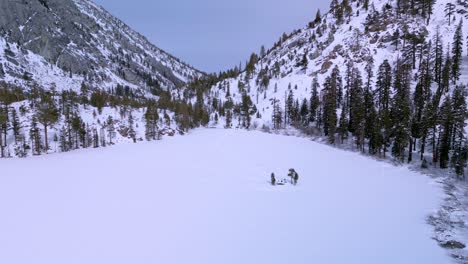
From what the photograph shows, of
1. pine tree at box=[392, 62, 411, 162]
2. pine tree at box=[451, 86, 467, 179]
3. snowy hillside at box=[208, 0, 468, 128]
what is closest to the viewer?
pine tree at box=[451, 86, 467, 179]

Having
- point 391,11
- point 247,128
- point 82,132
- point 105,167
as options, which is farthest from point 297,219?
point 391,11

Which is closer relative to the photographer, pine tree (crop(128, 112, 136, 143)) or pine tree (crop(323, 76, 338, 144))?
pine tree (crop(323, 76, 338, 144))

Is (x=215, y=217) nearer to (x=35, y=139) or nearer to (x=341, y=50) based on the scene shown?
(x=35, y=139)

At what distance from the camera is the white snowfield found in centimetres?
1575

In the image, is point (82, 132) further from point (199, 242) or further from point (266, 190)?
point (199, 242)

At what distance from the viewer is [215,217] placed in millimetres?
20984

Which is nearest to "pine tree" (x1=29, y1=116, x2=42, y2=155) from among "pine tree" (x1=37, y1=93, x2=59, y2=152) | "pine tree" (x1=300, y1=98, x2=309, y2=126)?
"pine tree" (x1=37, y1=93, x2=59, y2=152)

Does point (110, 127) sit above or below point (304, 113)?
below

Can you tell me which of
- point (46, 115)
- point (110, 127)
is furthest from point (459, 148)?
point (46, 115)

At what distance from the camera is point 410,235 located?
18406 millimetres

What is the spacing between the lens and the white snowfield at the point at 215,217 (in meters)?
15.8

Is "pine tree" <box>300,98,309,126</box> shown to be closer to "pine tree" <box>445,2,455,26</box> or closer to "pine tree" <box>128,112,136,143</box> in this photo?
"pine tree" <box>128,112,136,143</box>

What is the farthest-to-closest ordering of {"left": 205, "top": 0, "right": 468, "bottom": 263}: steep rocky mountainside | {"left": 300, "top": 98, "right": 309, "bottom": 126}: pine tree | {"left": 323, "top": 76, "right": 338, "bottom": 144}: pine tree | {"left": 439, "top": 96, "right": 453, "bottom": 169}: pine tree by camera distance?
1. {"left": 300, "top": 98, "right": 309, "bottom": 126}: pine tree
2. {"left": 323, "top": 76, "right": 338, "bottom": 144}: pine tree
3. {"left": 205, "top": 0, "right": 468, "bottom": 263}: steep rocky mountainside
4. {"left": 439, "top": 96, "right": 453, "bottom": 169}: pine tree

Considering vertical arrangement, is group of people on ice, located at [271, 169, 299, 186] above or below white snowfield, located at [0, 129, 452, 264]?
above
